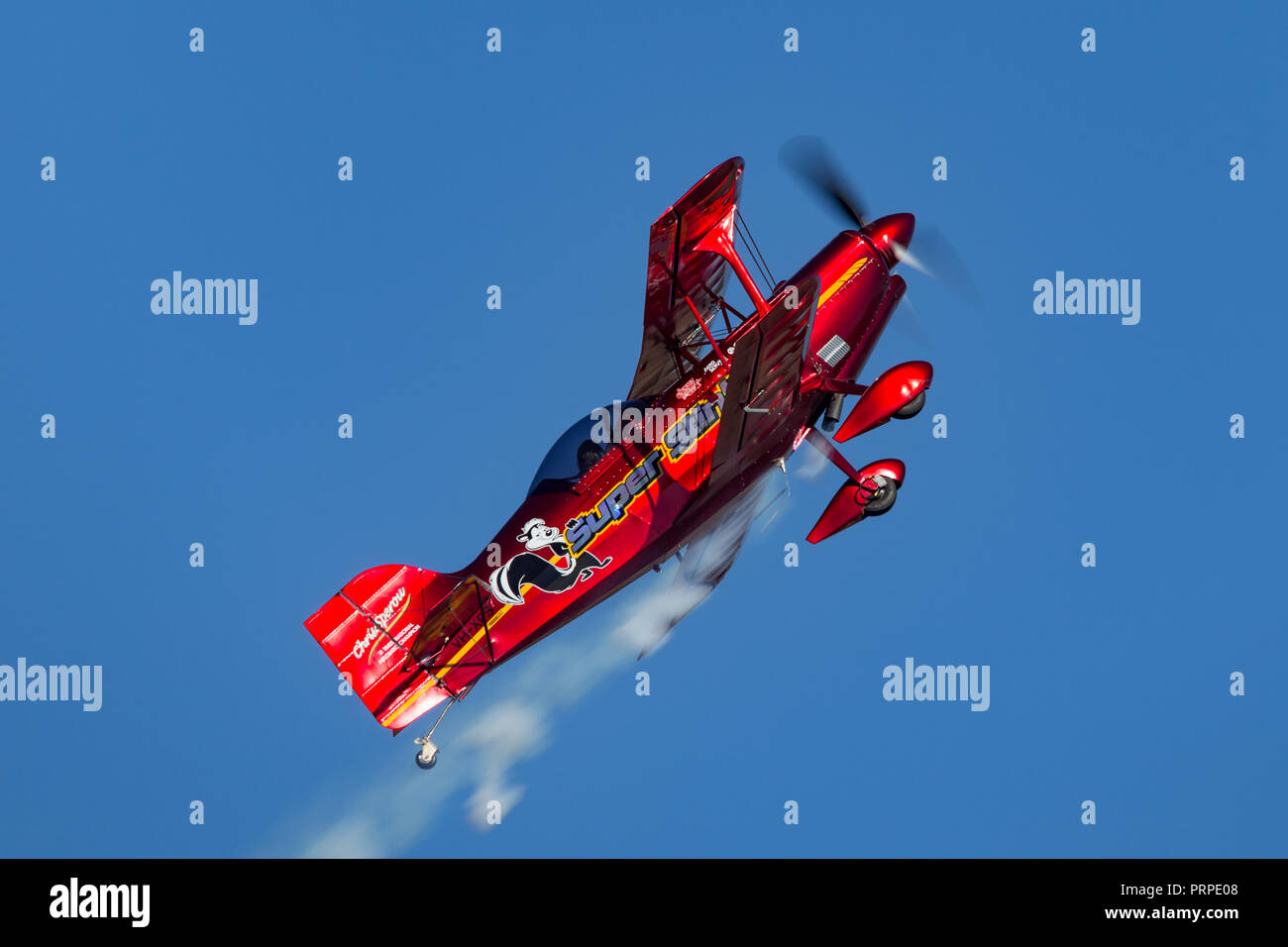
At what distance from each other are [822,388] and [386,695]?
6033mm

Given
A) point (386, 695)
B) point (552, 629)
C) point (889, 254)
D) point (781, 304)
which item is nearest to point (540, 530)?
point (552, 629)

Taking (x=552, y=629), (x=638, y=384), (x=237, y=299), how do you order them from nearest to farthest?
(x=552, y=629) < (x=638, y=384) < (x=237, y=299)

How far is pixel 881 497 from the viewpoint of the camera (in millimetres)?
19438

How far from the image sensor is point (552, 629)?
19469mm

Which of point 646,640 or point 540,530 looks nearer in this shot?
point 540,530

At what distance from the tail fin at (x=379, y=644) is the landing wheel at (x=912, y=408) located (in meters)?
5.54

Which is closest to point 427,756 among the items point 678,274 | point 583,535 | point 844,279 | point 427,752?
point 427,752

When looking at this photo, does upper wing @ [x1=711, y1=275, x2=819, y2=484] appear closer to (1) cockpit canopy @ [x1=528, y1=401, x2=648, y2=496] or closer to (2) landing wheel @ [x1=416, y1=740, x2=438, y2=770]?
(1) cockpit canopy @ [x1=528, y1=401, x2=648, y2=496]

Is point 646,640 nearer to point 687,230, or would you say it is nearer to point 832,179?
point 687,230

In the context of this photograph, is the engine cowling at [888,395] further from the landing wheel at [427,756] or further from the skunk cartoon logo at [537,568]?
the landing wheel at [427,756]

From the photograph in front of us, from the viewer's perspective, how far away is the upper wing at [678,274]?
20.3m

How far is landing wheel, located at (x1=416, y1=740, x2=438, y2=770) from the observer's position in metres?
19.1

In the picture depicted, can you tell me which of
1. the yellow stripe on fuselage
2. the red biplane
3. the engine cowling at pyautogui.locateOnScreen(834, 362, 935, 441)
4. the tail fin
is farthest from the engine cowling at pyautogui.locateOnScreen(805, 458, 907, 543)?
the tail fin
